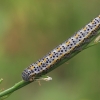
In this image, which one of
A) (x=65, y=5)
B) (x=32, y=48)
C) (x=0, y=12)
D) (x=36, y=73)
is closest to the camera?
(x=36, y=73)

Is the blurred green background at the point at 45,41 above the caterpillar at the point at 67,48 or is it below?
above

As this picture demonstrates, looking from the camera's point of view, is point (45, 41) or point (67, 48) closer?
point (67, 48)

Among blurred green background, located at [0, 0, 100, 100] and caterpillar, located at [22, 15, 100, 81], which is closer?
caterpillar, located at [22, 15, 100, 81]

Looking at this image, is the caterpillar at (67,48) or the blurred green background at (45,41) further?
the blurred green background at (45,41)

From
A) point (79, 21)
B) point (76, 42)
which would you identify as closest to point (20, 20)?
point (79, 21)

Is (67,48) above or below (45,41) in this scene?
below

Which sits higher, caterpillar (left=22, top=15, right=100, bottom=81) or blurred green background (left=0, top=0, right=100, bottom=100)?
blurred green background (left=0, top=0, right=100, bottom=100)

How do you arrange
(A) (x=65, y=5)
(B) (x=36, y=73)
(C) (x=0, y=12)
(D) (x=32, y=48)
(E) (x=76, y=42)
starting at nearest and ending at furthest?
(B) (x=36, y=73) < (E) (x=76, y=42) < (C) (x=0, y=12) < (A) (x=65, y=5) < (D) (x=32, y=48)

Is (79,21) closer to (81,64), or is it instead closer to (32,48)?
(81,64)
